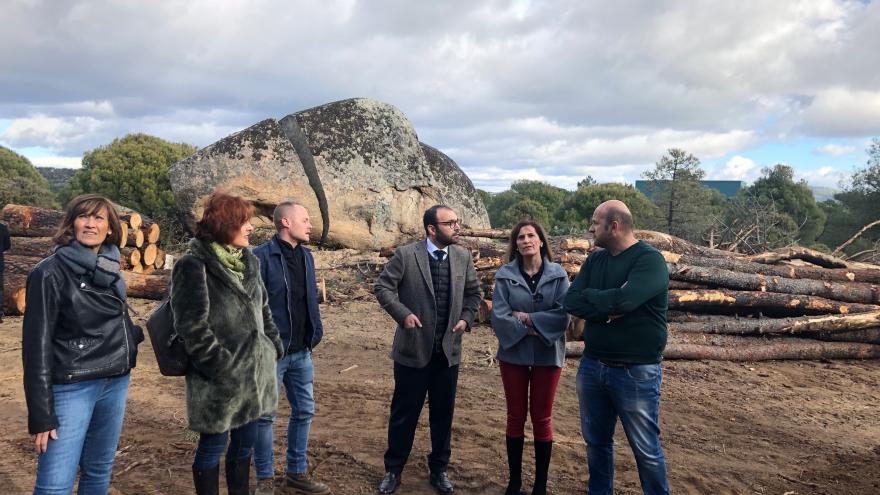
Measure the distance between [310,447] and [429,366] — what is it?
4.30ft

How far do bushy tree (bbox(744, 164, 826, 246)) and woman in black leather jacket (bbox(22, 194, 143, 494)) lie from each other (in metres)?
30.4

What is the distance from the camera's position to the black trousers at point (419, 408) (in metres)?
4.07

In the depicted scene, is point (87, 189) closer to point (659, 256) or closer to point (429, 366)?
point (429, 366)

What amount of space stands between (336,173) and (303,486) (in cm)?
1007

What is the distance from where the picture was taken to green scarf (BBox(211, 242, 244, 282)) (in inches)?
120

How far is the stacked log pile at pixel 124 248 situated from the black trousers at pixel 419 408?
7.27m

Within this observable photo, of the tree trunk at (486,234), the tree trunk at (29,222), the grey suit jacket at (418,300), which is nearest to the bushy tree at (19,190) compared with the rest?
the tree trunk at (29,222)

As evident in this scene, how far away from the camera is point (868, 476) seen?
482cm

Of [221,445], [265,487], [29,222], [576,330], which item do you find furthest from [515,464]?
[29,222]

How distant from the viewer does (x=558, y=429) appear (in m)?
5.36

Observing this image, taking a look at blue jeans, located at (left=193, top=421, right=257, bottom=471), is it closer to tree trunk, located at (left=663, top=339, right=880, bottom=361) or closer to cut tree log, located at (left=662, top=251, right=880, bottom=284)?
tree trunk, located at (left=663, top=339, right=880, bottom=361)

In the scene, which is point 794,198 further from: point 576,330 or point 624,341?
point 624,341

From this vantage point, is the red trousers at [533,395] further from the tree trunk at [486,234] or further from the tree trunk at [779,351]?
the tree trunk at [486,234]

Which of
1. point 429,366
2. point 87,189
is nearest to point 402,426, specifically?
point 429,366
